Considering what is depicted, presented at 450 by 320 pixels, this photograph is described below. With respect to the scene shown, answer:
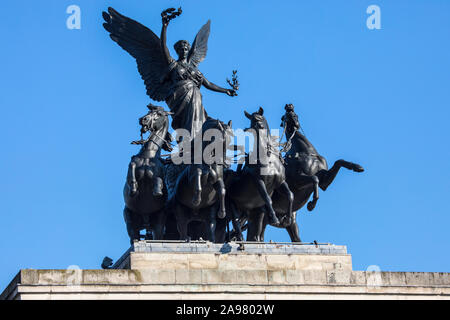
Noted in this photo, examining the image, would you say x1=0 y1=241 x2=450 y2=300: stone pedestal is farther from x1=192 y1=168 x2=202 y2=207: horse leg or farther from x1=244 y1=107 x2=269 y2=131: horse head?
x1=244 y1=107 x2=269 y2=131: horse head

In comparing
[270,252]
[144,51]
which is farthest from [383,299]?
[144,51]

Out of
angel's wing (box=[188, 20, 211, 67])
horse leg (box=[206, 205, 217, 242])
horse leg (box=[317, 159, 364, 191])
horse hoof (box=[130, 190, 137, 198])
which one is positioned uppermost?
angel's wing (box=[188, 20, 211, 67])

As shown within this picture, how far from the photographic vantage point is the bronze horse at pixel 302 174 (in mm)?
30906

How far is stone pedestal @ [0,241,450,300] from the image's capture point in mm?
27125

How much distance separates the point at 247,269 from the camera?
93.7 feet

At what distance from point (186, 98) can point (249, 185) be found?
3.13 m

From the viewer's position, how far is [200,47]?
3394 cm

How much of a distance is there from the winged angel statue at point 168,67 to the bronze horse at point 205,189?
1664 millimetres

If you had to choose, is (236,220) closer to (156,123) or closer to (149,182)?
(149,182)

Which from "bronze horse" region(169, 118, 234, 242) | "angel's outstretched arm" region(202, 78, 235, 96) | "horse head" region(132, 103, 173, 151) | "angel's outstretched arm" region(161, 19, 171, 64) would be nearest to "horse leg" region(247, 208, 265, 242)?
"bronze horse" region(169, 118, 234, 242)

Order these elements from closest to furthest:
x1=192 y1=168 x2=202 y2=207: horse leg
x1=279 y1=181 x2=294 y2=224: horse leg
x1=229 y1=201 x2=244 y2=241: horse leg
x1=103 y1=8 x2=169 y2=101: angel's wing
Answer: x1=192 y1=168 x2=202 y2=207: horse leg < x1=279 y1=181 x2=294 y2=224: horse leg < x1=229 y1=201 x2=244 y2=241: horse leg < x1=103 y1=8 x2=169 y2=101: angel's wing

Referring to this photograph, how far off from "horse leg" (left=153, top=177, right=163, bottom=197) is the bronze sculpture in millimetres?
27

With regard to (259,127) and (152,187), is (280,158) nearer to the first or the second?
(259,127)
